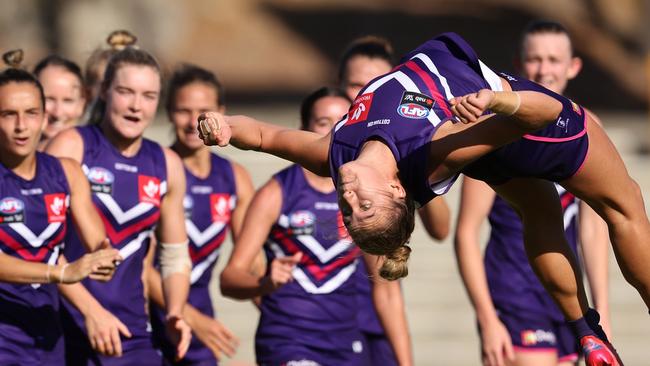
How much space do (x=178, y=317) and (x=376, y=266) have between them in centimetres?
93

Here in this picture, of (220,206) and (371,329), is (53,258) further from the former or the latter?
(371,329)

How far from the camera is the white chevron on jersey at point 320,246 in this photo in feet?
18.9

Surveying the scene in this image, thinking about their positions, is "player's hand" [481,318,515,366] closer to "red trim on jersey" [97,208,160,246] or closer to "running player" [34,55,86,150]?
"red trim on jersey" [97,208,160,246]

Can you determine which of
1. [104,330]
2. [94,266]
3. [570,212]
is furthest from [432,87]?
[570,212]

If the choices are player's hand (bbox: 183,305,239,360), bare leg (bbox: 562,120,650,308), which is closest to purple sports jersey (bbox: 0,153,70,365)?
player's hand (bbox: 183,305,239,360)

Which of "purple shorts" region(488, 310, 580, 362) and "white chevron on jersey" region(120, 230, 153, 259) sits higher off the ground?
"white chevron on jersey" region(120, 230, 153, 259)

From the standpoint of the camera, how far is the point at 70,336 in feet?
18.4

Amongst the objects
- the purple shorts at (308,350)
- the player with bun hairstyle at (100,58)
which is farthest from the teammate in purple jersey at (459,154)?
the player with bun hairstyle at (100,58)

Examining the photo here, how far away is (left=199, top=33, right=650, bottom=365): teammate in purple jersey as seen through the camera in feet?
13.9

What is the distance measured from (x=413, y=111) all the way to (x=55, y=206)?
172cm

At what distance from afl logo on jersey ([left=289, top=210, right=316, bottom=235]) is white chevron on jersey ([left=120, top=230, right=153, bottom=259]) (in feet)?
2.14

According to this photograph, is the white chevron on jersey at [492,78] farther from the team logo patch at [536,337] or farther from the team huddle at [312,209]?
the team logo patch at [536,337]

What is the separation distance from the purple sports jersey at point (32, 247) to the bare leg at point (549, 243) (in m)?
1.83

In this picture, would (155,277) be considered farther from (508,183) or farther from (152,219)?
(508,183)
